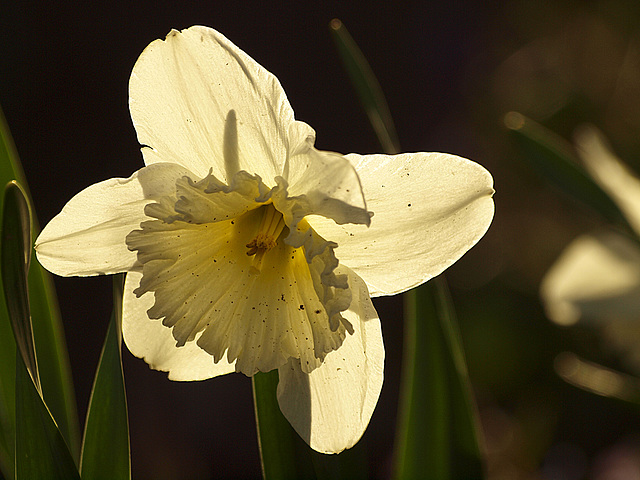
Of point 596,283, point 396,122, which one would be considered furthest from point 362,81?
point 396,122

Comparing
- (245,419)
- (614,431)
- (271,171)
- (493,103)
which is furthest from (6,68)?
(614,431)

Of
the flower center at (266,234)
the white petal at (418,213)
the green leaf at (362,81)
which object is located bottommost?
the flower center at (266,234)

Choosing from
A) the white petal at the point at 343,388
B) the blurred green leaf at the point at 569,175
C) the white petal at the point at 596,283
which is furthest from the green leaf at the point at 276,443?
the white petal at the point at 596,283

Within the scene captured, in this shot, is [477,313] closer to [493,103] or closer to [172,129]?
[493,103]

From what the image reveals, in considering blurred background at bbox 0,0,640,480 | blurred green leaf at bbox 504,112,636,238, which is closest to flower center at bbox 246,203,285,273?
blurred green leaf at bbox 504,112,636,238

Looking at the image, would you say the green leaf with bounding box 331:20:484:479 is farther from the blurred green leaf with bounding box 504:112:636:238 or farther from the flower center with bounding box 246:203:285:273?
the blurred green leaf with bounding box 504:112:636:238

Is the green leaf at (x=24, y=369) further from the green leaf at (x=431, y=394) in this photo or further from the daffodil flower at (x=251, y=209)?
the green leaf at (x=431, y=394)
